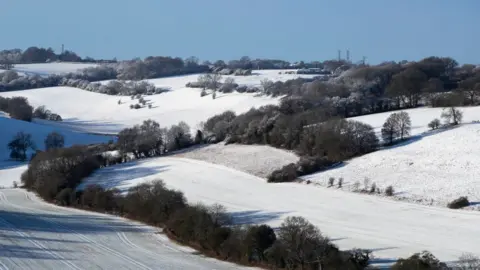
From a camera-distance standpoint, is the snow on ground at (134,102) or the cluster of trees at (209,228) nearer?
the cluster of trees at (209,228)

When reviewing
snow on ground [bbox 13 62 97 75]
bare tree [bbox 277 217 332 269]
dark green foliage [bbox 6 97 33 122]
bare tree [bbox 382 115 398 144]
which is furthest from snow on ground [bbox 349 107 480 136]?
snow on ground [bbox 13 62 97 75]

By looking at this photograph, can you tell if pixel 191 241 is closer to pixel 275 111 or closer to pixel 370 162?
pixel 370 162

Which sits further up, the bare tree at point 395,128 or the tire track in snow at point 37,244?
the bare tree at point 395,128

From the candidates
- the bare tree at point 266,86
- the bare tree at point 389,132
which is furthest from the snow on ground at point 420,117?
the bare tree at point 266,86

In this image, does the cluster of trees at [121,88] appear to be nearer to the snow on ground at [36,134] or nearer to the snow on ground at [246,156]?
the snow on ground at [36,134]

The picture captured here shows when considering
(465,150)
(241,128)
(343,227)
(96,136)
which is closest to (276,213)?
(343,227)

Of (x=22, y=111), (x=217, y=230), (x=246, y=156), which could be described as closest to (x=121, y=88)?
(x=22, y=111)
